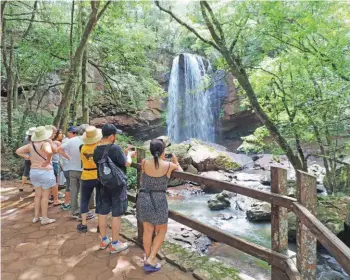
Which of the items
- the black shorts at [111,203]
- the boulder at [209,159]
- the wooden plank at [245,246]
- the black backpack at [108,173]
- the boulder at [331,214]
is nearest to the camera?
the wooden plank at [245,246]

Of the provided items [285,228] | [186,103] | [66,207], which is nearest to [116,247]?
[285,228]

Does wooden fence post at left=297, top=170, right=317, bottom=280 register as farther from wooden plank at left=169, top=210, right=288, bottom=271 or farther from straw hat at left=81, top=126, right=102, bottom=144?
straw hat at left=81, top=126, right=102, bottom=144

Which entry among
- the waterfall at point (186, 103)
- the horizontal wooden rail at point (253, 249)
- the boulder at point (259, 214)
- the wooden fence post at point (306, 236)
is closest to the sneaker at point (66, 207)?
the horizontal wooden rail at point (253, 249)

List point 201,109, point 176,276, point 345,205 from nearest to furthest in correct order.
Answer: point 176,276 < point 345,205 < point 201,109

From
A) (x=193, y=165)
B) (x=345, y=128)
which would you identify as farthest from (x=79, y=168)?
(x=193, y=165)

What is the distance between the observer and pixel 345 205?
271 inches

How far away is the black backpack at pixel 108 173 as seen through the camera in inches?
122

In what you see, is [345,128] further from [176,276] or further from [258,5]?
[176,276]

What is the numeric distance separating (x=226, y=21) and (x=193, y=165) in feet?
26.7

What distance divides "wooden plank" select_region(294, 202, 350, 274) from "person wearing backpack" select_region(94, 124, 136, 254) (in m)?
1.87

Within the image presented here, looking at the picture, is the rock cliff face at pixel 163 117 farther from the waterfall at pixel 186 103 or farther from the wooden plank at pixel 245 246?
the wooden plank at pixel 245 246

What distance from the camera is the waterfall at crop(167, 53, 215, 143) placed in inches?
803

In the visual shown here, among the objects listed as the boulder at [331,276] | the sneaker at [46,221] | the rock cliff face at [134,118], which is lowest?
the boulder at [331,276]

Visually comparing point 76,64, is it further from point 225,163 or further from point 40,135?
point 225,163
